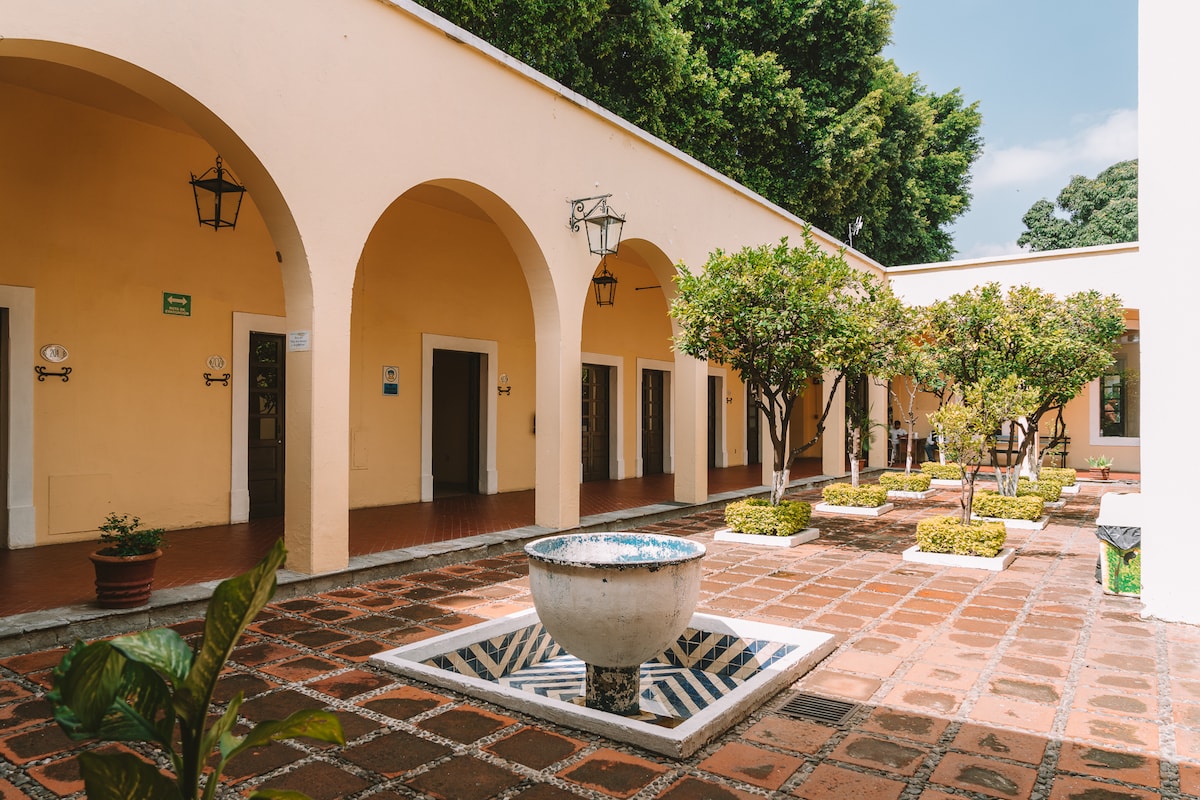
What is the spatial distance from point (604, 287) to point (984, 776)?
11108 mm

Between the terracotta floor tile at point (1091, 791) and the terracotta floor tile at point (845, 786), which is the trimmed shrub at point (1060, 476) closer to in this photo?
the terracotta floor tile at point (1091, 791)

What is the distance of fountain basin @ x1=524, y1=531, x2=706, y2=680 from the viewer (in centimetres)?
348

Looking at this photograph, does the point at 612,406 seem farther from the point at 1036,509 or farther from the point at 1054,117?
the point at 1054,117

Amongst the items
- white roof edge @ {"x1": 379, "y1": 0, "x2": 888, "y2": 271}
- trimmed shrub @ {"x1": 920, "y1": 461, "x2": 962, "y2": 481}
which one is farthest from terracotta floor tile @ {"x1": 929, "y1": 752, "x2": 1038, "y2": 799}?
trimmed shrub @ {"x1": 920, "y1": 461, "x2": 962, "y2": 481}

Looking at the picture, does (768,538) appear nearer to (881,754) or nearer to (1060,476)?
(881,754)

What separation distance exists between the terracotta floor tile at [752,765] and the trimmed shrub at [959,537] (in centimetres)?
506

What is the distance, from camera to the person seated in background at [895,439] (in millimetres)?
18837

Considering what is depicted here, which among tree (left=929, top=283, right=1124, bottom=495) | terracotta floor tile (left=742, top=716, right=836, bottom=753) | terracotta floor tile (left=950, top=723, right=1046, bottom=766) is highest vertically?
tree (left=929, top=283, right=1124, bottom=495)

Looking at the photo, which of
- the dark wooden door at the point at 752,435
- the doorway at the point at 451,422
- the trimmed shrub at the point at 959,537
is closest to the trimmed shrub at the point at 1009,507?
the trimmed shrub at the point at 959,537

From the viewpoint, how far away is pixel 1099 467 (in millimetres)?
16609

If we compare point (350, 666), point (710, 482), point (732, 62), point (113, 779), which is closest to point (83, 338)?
point (350, 666)

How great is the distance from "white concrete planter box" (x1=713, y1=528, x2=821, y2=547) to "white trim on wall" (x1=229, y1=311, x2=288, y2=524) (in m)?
5.13

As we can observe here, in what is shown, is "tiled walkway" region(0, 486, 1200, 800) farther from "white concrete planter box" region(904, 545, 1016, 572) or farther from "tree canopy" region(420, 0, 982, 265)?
"tree canopy" region(420, 0, 982, 265)

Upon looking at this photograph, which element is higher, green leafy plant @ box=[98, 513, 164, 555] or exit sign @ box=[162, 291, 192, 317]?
exit sign @ box=[162, 291, 192, 317]
